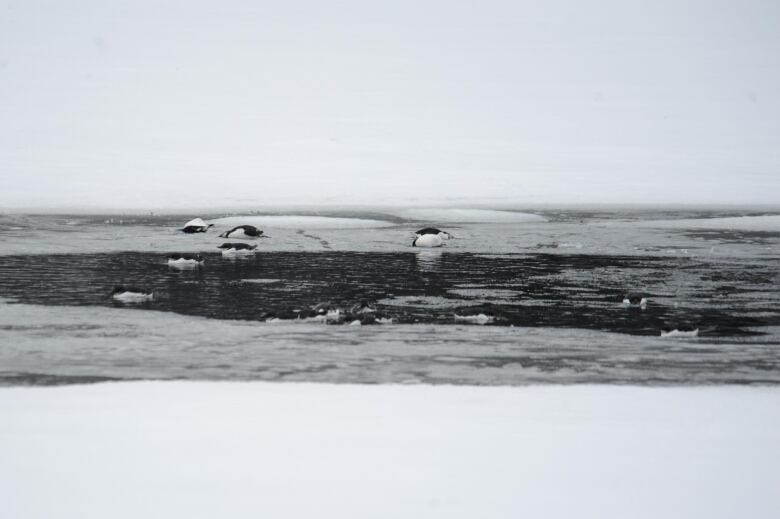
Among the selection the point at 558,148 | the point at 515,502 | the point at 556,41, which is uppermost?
the point at 556,41

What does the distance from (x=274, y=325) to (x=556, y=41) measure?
168ft

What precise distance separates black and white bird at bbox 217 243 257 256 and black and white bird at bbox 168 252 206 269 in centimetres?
106

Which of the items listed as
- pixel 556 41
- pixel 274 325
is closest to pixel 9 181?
pixel 274 325

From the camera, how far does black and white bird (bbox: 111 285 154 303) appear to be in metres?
9.89

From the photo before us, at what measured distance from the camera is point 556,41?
188 ft

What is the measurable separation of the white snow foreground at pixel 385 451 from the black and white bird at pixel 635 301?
371 cm

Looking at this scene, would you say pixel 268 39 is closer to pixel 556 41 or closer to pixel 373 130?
pixel 556 41

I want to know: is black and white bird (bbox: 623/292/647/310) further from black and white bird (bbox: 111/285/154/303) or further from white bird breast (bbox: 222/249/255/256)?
white bird breast (bbox: 222/249/255/256)

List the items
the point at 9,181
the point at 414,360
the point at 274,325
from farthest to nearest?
the point at 9,181, the point at 274,325, the point at 414,360

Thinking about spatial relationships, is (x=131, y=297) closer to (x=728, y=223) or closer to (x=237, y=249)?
(x=237, y=249)

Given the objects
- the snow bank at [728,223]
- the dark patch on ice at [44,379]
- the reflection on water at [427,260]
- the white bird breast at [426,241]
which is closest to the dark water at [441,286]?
the reflection on water at [427,260]

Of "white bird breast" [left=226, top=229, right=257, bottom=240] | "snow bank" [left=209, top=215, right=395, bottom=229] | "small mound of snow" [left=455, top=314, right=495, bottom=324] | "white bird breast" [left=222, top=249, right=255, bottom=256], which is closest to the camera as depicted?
"small mound of snow" [left=455, top=314, right=495, bottom=324]

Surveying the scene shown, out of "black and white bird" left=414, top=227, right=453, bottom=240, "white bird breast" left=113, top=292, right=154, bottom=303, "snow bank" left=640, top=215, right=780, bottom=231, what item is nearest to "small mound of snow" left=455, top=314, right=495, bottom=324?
"white bird breast" left=113, top=292, right=154, bottom=303

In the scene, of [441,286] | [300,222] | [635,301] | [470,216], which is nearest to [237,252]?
[441,286]
